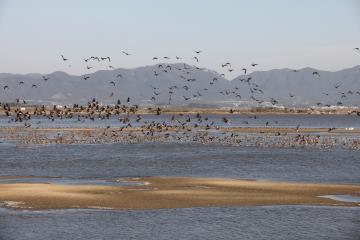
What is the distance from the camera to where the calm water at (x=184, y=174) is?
32.2 metres

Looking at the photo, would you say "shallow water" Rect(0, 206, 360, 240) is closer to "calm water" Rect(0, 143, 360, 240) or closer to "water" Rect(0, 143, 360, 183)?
"calm water" Rect(0, 143, 360, 240)

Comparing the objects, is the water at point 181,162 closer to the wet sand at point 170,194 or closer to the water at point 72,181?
the water at point 72,181

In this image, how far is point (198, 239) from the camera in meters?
30.9

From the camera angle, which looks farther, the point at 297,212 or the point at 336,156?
the point at 336,156

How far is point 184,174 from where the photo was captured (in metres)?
→ 58.4

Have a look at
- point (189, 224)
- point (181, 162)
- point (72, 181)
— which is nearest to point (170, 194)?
point (189, 224)

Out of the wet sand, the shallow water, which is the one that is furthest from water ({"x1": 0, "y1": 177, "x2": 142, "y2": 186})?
the shallow water

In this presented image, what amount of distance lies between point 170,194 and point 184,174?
1401 centimetres

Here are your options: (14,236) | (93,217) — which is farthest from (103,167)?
(14,236)

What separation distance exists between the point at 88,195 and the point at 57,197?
2103 mm

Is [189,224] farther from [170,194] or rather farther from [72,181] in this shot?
[72,181]

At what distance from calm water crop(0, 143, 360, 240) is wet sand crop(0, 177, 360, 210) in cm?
209

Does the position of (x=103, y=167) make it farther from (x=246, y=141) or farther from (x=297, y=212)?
(x=246, y=141)

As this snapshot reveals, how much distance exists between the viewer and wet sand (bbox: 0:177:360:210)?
4041 centimetres
